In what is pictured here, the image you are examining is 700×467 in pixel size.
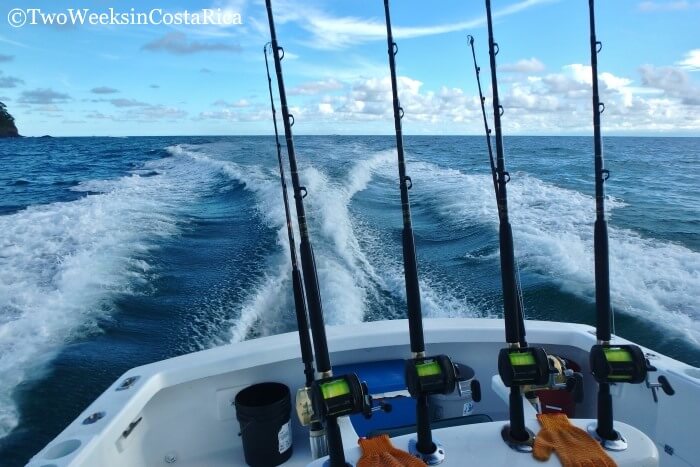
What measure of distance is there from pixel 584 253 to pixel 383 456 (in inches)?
286

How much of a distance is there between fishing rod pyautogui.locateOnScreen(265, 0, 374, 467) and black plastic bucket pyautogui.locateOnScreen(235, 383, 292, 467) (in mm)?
543

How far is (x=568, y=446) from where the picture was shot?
5.29 feet

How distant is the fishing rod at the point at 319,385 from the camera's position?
1573 millimetres

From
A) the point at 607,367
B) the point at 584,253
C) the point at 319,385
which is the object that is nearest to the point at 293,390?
the point at 319,385

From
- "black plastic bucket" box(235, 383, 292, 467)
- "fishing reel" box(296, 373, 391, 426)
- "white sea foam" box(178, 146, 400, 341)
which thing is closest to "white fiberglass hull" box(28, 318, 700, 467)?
"black plastic bucket" box(235, 383, 292, 467)

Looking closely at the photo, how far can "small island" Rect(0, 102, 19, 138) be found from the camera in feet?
200

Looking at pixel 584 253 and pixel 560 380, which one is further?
pixel 584 253

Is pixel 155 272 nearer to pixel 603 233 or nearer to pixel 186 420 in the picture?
pixel 186 420

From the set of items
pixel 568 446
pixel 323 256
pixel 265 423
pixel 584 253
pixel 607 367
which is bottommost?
pixel 584 253

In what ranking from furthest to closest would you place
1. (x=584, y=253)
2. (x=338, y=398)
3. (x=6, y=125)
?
(x=6, y=125)
(x=584, y=253)
(x=338, y=398)

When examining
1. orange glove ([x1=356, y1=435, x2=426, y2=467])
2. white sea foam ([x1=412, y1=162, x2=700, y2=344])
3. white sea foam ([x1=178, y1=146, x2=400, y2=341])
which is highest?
orange glove ([x1=356, y1=435, x2=426, y2=467])

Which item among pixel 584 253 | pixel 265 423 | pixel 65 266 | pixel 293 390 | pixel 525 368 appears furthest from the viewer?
pixel 584 253

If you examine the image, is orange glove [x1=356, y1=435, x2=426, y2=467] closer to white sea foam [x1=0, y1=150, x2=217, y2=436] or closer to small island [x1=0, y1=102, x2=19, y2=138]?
white sea foam [x1=0, y1=150, x2=217, y2=436]

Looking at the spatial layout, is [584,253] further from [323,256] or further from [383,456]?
[383,456]
